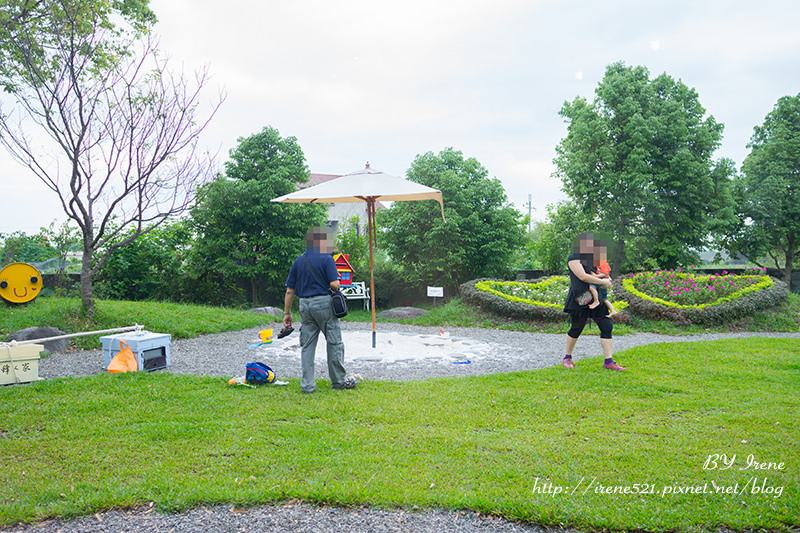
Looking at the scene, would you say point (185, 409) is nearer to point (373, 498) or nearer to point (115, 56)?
point (373, 498)

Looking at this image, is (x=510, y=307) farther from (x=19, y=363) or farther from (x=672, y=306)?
(x=19, y=363)

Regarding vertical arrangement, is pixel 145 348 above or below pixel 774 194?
below

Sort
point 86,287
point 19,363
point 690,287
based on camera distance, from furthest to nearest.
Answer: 1. point 690,287
2. point 86,287
3. point 19,363

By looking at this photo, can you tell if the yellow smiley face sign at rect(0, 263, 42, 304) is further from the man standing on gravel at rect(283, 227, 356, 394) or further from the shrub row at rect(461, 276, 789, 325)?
the shrub row at rect(461, 276, 789, 325)

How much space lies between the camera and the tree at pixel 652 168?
554 inches

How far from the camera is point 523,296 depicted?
11180 millimetres

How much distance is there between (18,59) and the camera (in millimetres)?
8812

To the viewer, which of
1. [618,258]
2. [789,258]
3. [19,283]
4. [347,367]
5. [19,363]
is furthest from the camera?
[789,258]

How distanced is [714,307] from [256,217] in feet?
33.4

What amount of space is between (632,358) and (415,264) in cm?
849

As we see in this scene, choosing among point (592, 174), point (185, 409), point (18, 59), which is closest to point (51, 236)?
point (18, 59)

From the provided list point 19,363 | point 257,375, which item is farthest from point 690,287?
point 19,363

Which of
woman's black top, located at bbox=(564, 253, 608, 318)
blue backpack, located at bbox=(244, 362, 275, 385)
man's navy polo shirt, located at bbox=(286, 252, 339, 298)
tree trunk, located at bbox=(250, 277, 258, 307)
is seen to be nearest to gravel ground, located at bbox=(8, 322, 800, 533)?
blue backpack, located at bbox=(244, 362, 275, 385)

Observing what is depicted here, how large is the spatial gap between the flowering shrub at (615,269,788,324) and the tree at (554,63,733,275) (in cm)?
308
